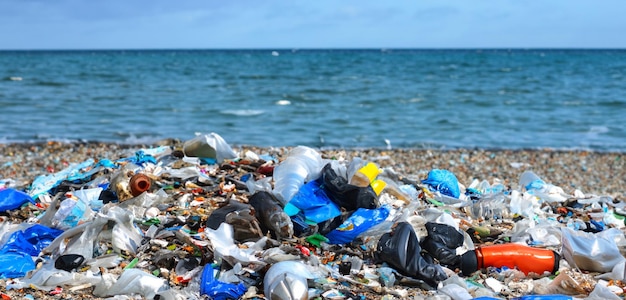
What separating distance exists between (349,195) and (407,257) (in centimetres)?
88

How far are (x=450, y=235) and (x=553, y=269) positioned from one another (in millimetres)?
726

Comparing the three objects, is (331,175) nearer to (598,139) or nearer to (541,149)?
(541,149)

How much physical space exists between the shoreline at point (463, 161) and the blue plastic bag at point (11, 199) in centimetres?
316

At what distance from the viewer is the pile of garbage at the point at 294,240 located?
3.76m

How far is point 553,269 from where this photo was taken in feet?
13.5

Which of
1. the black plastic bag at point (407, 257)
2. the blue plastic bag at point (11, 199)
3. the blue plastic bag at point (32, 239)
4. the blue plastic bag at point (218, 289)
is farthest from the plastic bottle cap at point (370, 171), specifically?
the blue plastic bag at point (11, 199)

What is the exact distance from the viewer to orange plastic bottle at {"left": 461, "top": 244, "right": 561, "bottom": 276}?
4.08 metres

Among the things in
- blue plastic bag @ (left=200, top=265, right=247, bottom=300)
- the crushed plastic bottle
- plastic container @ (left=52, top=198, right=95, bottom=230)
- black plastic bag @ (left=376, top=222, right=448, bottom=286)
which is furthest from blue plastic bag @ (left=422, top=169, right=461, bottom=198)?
plastic container @ (left=52, top=198, right=95, bottom=230)

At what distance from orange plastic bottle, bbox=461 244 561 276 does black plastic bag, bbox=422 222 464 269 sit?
0.08m

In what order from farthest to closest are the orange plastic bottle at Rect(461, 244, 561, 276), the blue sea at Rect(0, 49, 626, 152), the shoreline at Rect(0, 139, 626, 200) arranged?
the blue sea at Rect(0, 49, 626, 152) → the shoreline at Rect(0, 139, 626, 200) → the orange plastic bottle at Rect(461, 244, 561, 276)

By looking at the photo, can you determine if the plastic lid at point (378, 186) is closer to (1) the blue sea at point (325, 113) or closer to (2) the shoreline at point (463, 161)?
(2) the shoreline at point (463, 161)

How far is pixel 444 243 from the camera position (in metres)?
4.13

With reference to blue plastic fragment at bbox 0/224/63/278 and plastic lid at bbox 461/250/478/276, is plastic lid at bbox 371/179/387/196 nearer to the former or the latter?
plastic lid at bbox 461/250/478/276

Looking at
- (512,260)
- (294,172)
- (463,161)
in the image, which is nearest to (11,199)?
(294,172)
